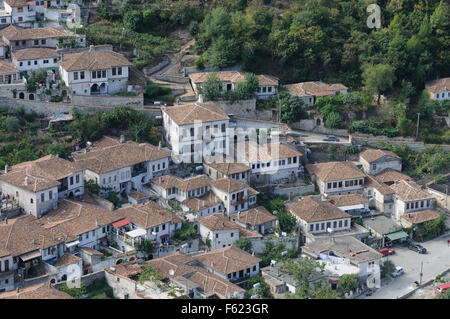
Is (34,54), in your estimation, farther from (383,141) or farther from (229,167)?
(383,141)

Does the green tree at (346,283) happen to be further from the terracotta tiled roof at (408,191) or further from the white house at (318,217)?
the terracotta tiled roof at (408,191)

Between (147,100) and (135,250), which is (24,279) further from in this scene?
(147,100)

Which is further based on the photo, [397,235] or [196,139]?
[196,139]

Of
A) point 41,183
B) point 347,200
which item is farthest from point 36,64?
point 347,200

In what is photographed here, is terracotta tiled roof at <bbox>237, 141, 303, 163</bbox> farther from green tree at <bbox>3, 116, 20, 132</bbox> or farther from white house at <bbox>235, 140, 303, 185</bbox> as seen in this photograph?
green tree at <bbox>3, 116, 20, 132</bbox>

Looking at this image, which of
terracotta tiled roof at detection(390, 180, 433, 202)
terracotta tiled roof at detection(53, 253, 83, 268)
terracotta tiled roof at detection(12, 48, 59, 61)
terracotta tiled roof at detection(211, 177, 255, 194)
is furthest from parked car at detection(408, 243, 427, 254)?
terracotta tiled roof at detection(12, 48, 59, 61)

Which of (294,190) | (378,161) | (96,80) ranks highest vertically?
(96,80)

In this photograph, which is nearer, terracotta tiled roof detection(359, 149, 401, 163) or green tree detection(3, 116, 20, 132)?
green tree detection(3, 116, 20, 132)
